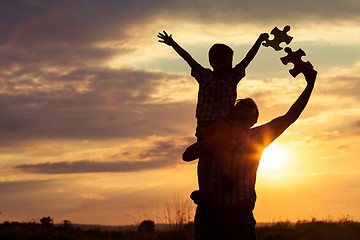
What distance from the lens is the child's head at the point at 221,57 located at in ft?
21.8

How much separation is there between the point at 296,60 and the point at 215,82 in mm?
1131

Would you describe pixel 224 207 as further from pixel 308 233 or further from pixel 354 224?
pixel 354 224

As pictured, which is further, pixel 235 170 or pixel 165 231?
pixel 165 231

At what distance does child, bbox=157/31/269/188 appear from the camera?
6.64m

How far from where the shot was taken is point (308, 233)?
14812 millimetres

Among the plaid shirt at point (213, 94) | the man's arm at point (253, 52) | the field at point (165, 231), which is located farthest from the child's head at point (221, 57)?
the field at point (165, 231)

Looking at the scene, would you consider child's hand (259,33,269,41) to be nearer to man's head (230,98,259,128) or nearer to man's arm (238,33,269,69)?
man's arm (238,33,269,69)

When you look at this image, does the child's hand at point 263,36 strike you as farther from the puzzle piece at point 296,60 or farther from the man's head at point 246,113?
the man's head at point 246,113

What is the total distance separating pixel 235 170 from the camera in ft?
18.0

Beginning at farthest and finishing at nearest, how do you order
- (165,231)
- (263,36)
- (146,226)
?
(146,226) → (165,231) → (263,36)

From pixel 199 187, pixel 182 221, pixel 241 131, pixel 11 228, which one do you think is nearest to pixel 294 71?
pixel 241 131

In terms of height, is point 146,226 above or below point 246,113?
below

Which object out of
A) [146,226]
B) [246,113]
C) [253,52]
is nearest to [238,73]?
[253,52]

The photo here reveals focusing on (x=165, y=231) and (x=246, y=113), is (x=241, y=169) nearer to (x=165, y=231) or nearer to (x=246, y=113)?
(x=246, y=113)
